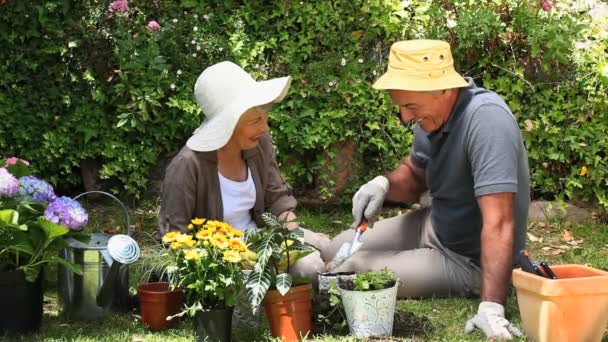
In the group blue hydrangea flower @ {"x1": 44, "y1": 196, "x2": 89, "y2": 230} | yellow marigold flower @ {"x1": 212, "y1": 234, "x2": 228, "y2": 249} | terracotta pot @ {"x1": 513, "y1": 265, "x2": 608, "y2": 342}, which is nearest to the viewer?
terracotta pot @ {"x1": 513, "y1": 265, "x2": 608, "y2": 342}

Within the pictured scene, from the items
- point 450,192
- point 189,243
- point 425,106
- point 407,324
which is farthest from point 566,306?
point 189,243

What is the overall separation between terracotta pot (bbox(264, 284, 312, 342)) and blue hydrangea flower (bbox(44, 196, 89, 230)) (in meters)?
0.79

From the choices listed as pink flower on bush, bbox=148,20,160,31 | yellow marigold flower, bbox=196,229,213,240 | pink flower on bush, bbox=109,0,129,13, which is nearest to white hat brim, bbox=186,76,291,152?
yellow marigold flower, bbox=196,229,213,240

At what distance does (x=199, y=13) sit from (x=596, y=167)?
2606mm

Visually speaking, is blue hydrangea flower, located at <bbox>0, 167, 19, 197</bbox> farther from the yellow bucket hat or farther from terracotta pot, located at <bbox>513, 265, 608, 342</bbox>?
terracotta pot, located at <bbox>513, 265, 608, 342</bbox>

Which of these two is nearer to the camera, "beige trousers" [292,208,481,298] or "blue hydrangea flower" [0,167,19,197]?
"blue hydrangea flower" [0,167,19,197]

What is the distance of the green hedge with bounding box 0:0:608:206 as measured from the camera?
5.40 m

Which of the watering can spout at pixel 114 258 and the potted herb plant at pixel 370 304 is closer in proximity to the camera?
the potted herb plant at pixel 370 304

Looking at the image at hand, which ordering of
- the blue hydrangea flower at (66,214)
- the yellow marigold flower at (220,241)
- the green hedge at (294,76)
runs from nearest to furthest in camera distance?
the yellow marigold flower at (220,241)
the blue hydrangea flower at (66,214)
the green hedge at (294,76)

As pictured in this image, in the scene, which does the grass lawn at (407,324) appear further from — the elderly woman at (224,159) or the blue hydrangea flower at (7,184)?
the blue hydrangea flower at (7,184)

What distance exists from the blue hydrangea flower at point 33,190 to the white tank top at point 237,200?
71cm

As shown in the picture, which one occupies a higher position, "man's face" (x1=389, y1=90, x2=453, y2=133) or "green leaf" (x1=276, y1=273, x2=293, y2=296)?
"man's face" (x1=389, y1=90, x2=453, y2=133)

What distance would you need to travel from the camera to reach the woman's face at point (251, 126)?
3.61 metres

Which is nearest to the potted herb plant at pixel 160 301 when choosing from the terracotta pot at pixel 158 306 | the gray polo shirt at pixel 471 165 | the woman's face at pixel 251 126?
the terracotta pot at pixel 158 306
